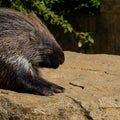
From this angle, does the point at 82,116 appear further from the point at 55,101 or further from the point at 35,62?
the point at 35,62

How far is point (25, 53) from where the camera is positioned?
380cm

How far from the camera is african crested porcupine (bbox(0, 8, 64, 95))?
368 centimetres

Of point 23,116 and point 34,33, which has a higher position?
point 34,33

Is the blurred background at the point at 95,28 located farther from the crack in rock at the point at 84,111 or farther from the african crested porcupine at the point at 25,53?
the crack in rock at the point at 84,111

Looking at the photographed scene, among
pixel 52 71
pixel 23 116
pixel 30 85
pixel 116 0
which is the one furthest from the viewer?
pixel 116 0

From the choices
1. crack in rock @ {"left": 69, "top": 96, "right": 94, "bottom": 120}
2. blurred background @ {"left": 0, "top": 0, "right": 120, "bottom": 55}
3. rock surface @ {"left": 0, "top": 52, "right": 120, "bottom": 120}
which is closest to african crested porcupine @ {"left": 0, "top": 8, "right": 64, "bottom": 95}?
rock surface @ {"left": 0, "top": 52, "right": 120, "bottom": 120}

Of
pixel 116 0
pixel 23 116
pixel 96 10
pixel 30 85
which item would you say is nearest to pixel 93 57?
pixel 30 85

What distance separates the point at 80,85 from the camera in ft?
13.2

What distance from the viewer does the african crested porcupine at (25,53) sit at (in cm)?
368

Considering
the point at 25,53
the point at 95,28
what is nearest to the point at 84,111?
the point at 25,53

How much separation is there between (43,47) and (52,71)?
23.8 inches

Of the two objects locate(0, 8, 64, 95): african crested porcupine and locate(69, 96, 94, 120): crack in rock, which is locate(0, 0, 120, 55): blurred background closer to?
locate(0, 8, 64, 95): african crested porcupine

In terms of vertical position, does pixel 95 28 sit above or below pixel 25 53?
below

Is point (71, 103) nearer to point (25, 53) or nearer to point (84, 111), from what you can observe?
point (84, 111)
